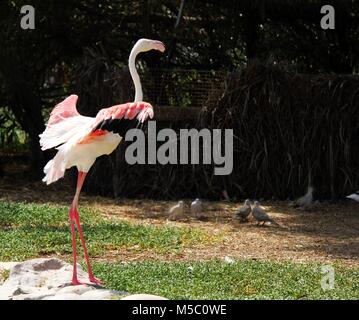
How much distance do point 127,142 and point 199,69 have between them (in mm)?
2469

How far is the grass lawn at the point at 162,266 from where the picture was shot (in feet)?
21.8

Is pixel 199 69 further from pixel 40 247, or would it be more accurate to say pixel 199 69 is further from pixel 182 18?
pixel 40 247

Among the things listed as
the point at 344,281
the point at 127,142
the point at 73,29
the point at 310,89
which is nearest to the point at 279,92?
the point at 310,89

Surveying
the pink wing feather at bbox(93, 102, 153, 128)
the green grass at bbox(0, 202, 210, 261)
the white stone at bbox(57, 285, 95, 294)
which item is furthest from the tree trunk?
the white stone at bbox(57, 285, 95, 294)

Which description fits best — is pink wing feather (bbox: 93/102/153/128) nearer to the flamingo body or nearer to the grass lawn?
the flamingo body

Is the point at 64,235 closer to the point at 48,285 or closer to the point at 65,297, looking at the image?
the point at 48,285

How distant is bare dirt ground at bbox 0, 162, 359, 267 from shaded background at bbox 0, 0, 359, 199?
492 mm

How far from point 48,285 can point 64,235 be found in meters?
2.65

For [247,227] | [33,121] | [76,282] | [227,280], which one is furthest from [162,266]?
[33,121]

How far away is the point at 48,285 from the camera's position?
20.8 ft

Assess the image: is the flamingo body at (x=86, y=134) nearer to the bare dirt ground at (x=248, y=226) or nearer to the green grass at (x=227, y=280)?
the green grass at (x=227, y=280)

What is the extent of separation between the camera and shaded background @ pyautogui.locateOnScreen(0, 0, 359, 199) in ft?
41.3

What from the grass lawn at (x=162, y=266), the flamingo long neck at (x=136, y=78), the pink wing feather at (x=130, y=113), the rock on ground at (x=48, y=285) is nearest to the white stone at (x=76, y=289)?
the rock on ground at (x=48, y=285)

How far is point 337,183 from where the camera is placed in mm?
12797
